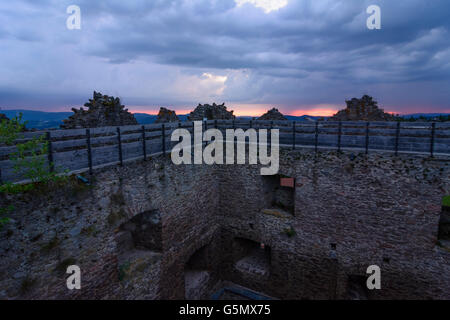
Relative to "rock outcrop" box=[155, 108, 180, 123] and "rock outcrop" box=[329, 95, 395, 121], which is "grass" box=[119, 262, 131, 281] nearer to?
"rock outcrop" box=[155, 108, 180, 123]

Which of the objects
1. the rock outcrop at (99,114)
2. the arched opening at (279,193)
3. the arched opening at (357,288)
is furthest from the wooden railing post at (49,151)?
the arched opening at (357,288)

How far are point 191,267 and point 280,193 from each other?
14.8 feet

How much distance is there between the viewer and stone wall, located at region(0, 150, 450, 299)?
5.88 metres

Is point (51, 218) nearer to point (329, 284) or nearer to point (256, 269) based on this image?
point (256, 269)

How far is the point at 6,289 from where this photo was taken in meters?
5.11

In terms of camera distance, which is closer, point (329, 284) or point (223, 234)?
point (329, 284)

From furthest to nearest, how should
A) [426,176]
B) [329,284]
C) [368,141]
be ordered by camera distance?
[329,284] → [368,141] → [426,176]

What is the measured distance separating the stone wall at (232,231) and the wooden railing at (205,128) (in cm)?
36

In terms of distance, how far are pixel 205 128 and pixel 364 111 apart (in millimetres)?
7207

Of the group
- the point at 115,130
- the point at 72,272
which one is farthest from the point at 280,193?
the point at 72,272

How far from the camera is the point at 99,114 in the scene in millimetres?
9219

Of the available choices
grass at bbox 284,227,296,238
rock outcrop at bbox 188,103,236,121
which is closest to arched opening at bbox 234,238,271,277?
grass at bbox 284,227,296,238

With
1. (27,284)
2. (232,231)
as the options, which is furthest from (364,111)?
(27,284)

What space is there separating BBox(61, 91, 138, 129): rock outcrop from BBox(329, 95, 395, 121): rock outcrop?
902cm
